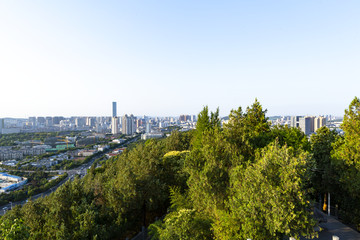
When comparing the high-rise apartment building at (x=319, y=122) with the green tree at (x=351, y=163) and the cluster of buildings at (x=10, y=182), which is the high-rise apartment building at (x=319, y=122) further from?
the cluster of buildings at (x=10, y=182)

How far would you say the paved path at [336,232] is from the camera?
308 inches

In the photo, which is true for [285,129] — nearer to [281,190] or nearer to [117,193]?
[281,190]

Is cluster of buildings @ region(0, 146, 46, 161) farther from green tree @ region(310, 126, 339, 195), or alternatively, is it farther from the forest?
green tree @ region(310, 126, 339, 195)

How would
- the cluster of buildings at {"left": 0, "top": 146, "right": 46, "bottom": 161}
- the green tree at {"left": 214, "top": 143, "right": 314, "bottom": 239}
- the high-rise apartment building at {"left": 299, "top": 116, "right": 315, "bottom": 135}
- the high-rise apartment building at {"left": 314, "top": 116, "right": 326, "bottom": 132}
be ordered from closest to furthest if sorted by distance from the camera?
the green tree at {"left": 214, "top": 143, "right": 314, "bottom": 239} < the cluster of buildings at {"left": 0, "top": 146, "right": 46, "bottom": 161} < the high-rise apartment building at {"left": 314, "top": 116, "right": 326, "bottom": 132} < the high-rise apartment building at {"left": 299, "top": 116, "right": 315, "bottom": 135}

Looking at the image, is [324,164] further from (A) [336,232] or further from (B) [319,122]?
(B) [319,122]

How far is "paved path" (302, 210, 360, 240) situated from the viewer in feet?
25.6

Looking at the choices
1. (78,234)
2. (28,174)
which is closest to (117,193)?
(78,234)

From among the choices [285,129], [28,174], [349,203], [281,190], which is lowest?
[28,174]

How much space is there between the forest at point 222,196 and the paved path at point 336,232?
3.57 ft

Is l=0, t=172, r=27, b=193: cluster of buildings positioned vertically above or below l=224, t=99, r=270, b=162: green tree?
below

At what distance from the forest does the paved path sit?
1.09m

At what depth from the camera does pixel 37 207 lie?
7.78m

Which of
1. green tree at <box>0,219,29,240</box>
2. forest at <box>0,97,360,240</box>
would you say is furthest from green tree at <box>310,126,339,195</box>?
green tree at <box>0,219,29,240</box>

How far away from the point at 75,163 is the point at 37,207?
52.0 meters
